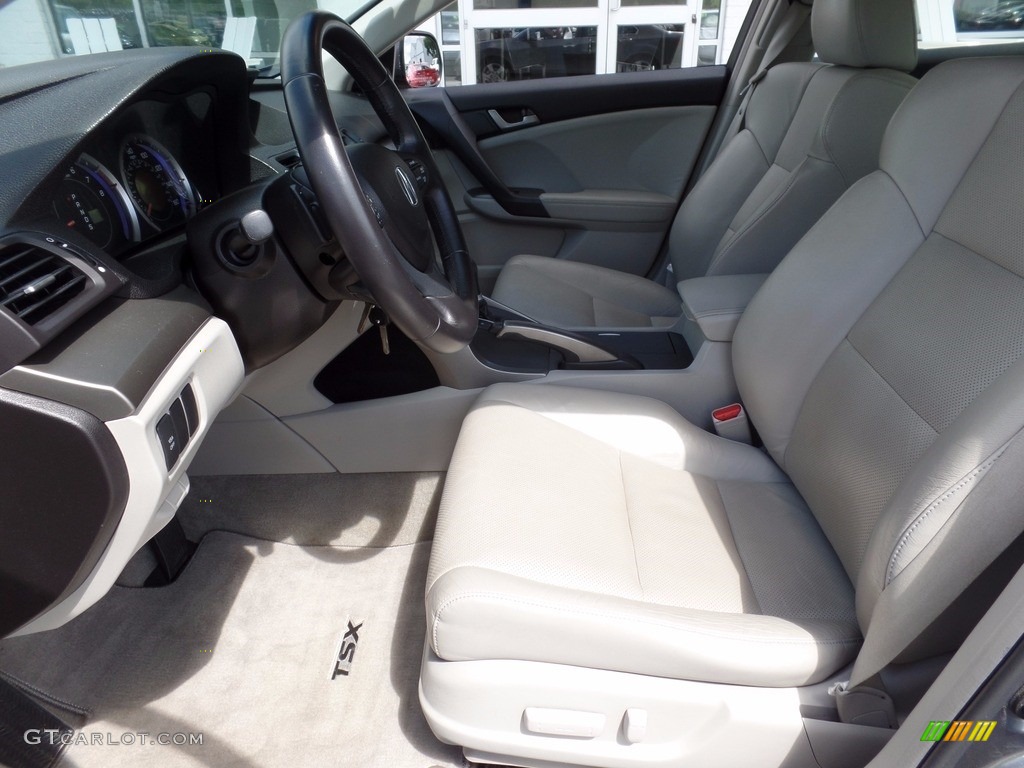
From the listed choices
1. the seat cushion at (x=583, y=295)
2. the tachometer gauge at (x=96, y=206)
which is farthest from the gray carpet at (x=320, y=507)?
the tachometer gauge at (x=96, y=206)

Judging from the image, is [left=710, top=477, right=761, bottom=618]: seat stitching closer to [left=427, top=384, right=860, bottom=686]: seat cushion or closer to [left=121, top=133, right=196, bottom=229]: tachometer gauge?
[left=427, top=384, right=860, bottom=686]: seat cushion

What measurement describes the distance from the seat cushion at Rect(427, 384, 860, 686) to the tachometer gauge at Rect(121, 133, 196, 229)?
601mm

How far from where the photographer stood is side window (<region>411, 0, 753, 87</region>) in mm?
5175

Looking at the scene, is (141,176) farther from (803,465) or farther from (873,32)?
(873,32)

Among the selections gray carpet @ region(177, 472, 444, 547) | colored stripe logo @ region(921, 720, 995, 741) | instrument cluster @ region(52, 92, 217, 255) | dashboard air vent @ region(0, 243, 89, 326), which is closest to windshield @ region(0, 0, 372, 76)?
instrument cluster @ region(52, 92, 217, 255)

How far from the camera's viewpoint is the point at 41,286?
835 millimetres

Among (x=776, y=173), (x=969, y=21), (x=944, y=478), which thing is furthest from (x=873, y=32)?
(x=944, y=478)

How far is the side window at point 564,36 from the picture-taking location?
17.0 feet

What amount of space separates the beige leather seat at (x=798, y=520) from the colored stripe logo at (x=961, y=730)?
9cm

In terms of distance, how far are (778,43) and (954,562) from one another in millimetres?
1809

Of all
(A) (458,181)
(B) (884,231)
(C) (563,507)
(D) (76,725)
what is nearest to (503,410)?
(C) (563,507)

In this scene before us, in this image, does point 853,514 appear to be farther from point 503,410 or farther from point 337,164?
point 337,164

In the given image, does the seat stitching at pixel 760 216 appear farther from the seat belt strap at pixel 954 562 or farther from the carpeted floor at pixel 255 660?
the seat belt strap at pixel 954 562

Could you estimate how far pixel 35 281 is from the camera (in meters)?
0.83
